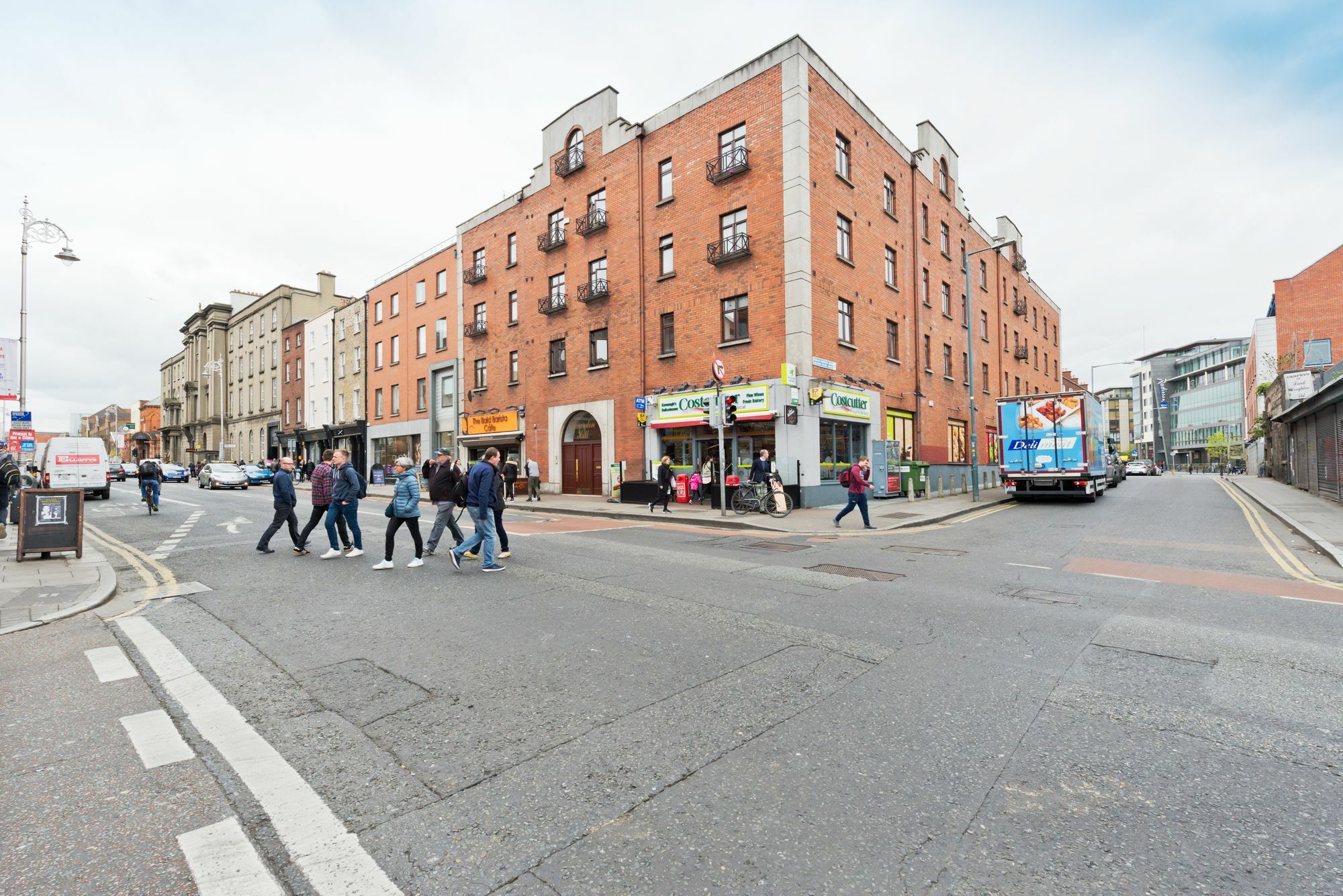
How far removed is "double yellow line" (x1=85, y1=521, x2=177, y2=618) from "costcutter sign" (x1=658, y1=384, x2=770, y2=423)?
13126 millimetres

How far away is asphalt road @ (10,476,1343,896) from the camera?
95.9 inches

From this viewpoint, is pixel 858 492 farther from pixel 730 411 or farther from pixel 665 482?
pixel 665 482

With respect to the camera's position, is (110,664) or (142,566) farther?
(142,566)

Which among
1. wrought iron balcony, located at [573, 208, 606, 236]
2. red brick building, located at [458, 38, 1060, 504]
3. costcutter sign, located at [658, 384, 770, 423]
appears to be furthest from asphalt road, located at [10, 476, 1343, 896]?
wrought iron balcony, located at [573, 208, 606, 236]

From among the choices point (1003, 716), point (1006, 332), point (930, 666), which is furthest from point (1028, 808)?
point (1006, 332)

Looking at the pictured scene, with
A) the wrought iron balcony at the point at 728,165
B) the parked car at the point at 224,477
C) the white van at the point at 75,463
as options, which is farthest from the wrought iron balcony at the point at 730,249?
the parked car at the point at 224,477

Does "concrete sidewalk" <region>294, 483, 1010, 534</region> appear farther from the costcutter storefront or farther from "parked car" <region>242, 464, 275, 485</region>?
"parked car" <region>242, 464, 275, 485</region>

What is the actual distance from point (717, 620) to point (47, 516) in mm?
10036

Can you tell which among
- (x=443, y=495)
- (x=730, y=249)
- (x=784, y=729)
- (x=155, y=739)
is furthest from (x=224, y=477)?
(x=784, y=729)

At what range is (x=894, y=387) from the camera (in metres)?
23.4

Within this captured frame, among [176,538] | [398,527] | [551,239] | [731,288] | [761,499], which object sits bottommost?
Result: [176,538]

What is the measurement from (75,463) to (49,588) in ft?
68.8

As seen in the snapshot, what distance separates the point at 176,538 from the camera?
12688 millimetres

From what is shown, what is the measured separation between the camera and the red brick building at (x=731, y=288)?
18.8m
